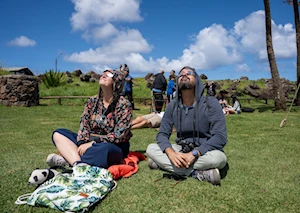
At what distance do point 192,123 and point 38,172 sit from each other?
190 cm

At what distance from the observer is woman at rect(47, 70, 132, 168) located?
366 cm

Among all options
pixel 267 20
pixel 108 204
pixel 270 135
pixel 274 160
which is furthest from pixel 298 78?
Result: pixel 108 204

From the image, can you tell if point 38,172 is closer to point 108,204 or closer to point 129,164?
point 108,204

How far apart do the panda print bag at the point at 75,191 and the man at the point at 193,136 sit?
84cm

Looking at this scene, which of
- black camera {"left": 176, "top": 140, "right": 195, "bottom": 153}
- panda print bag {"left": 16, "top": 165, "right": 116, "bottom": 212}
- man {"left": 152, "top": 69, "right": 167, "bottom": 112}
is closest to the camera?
panda print bag {"left": 16, "top": 165, "right": 116, "bottom": 212}

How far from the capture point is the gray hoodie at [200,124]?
11.6 feet

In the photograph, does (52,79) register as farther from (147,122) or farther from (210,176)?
(210,176)

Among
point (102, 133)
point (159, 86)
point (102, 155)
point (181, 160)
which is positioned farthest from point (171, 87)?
point (181, 160)

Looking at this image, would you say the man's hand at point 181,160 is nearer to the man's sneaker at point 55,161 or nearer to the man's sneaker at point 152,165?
the man's sneaker at point 152,165

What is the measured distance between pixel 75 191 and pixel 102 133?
1.40m

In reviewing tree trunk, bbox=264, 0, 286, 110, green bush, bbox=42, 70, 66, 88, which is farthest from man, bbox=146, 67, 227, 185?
green bush, bbox=42, 70, 66, 88

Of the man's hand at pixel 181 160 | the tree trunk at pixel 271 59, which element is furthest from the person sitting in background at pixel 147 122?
the tree trunk at pixel 271 59

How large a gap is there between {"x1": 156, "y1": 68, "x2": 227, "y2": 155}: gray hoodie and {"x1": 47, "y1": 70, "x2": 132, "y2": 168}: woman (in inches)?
22.9

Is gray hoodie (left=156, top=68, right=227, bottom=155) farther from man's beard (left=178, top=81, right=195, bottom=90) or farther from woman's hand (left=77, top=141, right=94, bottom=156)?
woman's hand (left=77, top=141, right=94, bottom=156)
